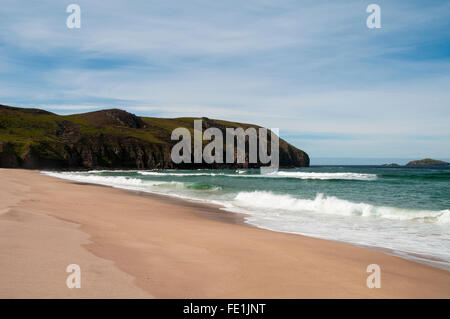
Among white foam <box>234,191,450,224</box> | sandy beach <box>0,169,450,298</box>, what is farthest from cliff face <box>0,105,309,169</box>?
sandy beach <box>0,169,450,298</box>

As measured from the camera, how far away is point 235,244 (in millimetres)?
7590

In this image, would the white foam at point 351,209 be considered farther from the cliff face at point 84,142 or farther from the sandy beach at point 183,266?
the cliff face at point 84,142

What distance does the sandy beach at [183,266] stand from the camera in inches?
167

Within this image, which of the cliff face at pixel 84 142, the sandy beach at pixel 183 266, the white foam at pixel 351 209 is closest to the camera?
the sandy beach at pixel 183 266

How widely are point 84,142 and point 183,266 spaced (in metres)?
106

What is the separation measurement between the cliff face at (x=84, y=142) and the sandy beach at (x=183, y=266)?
8491 cm

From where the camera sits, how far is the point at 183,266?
5.42 m

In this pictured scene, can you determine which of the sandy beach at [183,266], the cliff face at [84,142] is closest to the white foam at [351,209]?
the sandy beach at [183,266]

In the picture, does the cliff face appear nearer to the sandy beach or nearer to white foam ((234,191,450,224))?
white foam ((234,191,450,224))

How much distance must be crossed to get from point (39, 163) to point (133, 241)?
8956 centimetres

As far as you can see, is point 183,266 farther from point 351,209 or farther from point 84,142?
point 84,142

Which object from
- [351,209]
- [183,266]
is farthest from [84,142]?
[183,266]
